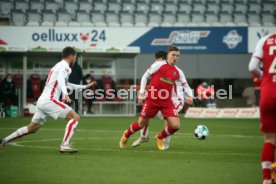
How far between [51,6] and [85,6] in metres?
1.89

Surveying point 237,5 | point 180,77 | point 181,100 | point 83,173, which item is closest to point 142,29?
point 237,5

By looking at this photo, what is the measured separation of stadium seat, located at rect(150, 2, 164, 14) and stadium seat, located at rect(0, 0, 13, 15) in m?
7.87

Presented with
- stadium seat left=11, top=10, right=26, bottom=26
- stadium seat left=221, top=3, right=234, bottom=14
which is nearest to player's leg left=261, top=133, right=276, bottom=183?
stadium seat left=11, top=10, right=26, bottom=26

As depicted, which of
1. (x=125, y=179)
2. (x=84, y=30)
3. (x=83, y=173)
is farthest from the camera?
(x=84, y=30)

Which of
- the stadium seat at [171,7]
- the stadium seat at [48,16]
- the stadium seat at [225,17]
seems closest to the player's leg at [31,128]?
the stadium seat at [48,16]

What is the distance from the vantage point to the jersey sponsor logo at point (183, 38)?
31700mm

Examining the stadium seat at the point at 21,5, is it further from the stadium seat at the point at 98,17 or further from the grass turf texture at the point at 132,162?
the grass turf texture at the point at 132,162

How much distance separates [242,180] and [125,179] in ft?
5.73

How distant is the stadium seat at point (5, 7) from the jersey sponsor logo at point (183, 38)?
774 cm

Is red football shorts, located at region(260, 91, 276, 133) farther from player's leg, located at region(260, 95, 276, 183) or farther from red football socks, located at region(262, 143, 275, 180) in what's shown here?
A: red football socks, located at region(262, 143, 275, 180)

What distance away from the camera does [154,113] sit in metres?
13.9

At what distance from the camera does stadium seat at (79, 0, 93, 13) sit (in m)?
34.1

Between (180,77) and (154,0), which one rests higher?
(154,0)

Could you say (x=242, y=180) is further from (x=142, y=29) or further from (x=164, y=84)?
(x=142, y=29)
